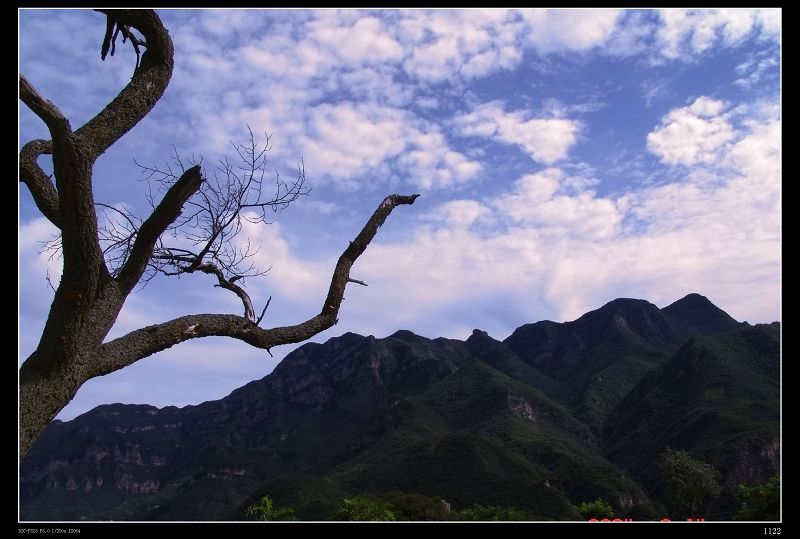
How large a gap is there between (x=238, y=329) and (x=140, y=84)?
2190mm

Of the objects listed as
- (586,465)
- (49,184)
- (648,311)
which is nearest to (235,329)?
(49,184)

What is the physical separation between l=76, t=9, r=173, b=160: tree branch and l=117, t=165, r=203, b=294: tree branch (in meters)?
0.59

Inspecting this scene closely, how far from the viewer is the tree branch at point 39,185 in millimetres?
4930

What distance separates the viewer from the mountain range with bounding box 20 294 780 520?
84.6 metres

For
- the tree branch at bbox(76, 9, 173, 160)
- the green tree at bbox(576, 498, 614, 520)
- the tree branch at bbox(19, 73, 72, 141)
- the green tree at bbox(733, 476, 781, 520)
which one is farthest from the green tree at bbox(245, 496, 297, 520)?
the tree branch at bbox(19, 73, 72, 141)

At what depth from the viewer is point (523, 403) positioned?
419ft

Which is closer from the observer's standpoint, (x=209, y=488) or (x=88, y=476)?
(x=209, y=488)

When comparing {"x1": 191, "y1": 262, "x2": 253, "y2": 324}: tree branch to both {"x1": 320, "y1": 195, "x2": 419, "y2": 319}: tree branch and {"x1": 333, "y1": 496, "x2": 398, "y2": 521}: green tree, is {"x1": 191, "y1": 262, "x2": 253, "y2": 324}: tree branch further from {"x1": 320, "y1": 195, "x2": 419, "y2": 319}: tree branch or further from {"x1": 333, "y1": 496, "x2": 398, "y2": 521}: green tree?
{"x1": 333, "y1": 496, "x2": 398, "y2": 521}: green tree

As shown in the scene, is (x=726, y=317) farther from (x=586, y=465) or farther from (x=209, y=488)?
(x=209, y=488)

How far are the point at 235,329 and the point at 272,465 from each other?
148m

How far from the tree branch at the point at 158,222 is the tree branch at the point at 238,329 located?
1.46ft

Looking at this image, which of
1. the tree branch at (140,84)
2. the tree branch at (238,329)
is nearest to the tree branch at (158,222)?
the tree branch at (238,329)

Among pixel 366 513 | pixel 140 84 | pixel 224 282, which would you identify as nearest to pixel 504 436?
pixel 366 513
